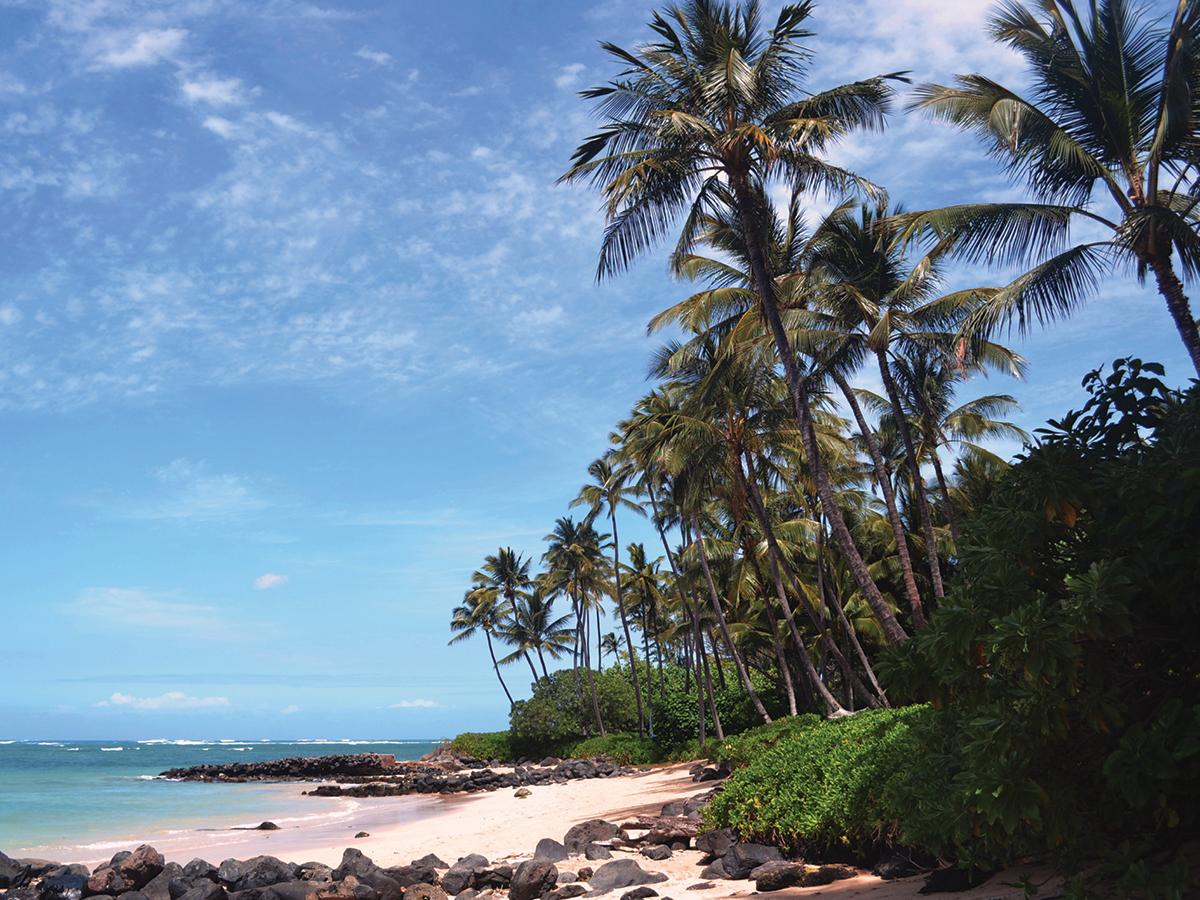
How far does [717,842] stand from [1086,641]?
675cm

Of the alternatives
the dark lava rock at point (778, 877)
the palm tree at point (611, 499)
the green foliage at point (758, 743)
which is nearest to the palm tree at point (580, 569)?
the palm tree at point (611, 499)

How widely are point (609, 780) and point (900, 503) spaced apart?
1314 cm

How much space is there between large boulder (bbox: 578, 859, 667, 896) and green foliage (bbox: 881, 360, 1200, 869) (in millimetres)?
4866

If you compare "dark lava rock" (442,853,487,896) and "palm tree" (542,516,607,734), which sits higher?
"palm tree" (542,516,607,734)

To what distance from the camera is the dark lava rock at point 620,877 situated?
8.77m

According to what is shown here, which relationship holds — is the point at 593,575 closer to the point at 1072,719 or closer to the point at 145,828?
the point at 145,828

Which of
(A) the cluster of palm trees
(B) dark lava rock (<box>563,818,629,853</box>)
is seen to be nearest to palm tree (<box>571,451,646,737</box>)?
(A) the cluster of palm trees

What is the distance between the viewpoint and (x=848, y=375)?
60.8 feet

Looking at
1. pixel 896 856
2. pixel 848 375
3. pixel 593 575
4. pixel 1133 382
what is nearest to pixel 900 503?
pixel 848 375

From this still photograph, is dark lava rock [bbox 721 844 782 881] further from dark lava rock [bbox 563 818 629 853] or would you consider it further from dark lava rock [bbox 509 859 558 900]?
dark lava rock [bbox 563 818 629 853]

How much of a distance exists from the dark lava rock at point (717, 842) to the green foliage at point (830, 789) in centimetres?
14

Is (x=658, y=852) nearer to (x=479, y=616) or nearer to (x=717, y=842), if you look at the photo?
(x=717, y=842)

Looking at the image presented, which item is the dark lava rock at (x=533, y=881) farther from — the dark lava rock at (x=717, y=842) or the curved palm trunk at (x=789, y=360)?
the curved palm trunk at (x=789, y=360)

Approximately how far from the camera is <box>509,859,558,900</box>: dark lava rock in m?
8.98
